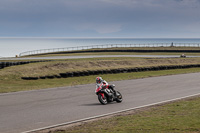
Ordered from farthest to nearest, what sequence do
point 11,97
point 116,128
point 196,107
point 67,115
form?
point 11,97, point 196,107, point 67,115, point 116,128

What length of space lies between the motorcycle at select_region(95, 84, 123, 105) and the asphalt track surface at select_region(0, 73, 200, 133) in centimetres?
25

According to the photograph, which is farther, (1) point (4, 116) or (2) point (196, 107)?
(2) point (196, 107)

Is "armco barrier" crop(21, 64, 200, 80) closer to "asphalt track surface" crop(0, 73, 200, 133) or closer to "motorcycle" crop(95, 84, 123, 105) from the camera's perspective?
"asphalt track surface" crop(0, 73, 200, 133)

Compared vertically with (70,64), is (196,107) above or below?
below

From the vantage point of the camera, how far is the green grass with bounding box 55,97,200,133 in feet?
31.4

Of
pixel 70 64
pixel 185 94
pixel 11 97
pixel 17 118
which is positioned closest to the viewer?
pixel 17 118

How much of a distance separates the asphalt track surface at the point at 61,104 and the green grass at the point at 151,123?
1.38 m

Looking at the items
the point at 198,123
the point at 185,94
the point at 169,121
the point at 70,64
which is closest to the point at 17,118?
the point at 169,121

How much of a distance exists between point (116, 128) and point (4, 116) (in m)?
4.80

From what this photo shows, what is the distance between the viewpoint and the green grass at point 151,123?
9566 mm

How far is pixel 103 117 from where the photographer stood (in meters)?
12.5

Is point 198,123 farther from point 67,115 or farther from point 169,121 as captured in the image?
point 67,115

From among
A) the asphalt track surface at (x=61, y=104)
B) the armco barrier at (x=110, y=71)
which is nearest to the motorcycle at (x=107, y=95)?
the asphalt track surface at (x=61, y=104)

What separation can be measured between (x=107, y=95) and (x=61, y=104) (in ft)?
7.53
